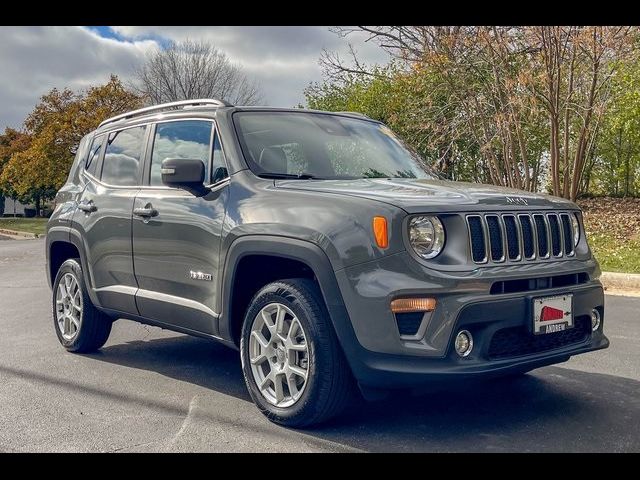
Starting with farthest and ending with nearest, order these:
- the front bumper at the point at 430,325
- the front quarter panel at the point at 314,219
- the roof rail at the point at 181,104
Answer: the roof rail at the point at 181,104, the front quarter panel at the point at 314,219, the front bumper at the point at 430,325

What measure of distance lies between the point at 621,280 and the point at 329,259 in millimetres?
7882

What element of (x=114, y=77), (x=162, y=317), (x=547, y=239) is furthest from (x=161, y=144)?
(x=114, y=77)

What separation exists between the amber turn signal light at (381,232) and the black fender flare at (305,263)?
1.02 feet

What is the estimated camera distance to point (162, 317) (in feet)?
17.1

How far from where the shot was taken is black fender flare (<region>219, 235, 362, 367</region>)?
387 cm

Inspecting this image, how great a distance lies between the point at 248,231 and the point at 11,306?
20.6ft

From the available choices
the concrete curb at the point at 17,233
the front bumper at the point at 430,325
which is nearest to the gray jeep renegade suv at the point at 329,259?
the front bumper at the point at 430,325

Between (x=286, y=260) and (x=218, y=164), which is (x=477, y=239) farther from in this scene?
(x=218, y=164)

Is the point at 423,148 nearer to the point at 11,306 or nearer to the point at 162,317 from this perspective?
the point at 11,306

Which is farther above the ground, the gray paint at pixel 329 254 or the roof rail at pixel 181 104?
the roof rail at pixel 181 104

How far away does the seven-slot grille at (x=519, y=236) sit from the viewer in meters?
3.93

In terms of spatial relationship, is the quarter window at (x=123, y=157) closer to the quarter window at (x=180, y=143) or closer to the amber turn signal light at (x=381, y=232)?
the quarter window at (x=180, y=143)

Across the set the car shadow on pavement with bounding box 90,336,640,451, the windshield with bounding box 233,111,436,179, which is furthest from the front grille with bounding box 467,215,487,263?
the windshield with bounding box 233,111,436,179

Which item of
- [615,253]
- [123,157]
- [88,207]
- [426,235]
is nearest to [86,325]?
[88,207]
